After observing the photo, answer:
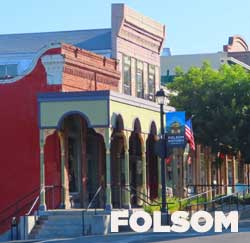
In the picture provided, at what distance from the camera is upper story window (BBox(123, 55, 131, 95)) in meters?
42.6

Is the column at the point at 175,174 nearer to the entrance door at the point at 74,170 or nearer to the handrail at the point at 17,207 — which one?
the entrance door at the point at 74,170

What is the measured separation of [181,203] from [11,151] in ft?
25.4

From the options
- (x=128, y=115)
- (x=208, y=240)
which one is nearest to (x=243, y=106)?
(x=128, y=115)

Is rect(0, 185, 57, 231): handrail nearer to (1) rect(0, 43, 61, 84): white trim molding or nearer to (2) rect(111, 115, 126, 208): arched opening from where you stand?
(2) rect(111, 115, 126, 208): arched opening

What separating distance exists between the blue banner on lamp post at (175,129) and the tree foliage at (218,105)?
9.34 meters

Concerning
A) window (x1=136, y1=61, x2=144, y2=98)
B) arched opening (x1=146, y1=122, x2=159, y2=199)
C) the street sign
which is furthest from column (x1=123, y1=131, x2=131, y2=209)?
window (x1=136, y1=61, x2=144, y2=98)

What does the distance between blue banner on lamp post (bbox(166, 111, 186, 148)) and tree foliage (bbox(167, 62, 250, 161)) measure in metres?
9.34

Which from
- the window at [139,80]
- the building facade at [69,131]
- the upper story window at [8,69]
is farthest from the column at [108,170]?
the upper story window at [8,69]

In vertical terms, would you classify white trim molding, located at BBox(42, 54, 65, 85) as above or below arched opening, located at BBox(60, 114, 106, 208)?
above

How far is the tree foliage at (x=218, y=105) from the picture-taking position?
46.1 meters

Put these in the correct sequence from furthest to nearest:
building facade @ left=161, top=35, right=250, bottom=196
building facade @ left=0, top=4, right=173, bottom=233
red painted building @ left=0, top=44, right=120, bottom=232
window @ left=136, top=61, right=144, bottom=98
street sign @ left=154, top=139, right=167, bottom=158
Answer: window @ left=136, top=61, right=144, bottom=98, building facade @ left=161, top=35, right=250, bottom=196, red painted building @ left=0, top=44, right=120, bottom=232, street sign @ left=154, top=139, right=167, bottom=158, building facade @ left=0, top=4, right=173, bottom=233

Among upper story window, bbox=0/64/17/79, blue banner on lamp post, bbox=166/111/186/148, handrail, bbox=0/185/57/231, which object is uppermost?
upper story window, bbox=0/64/17/79

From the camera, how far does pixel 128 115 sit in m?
34.2

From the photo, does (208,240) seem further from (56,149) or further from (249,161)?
(249,161)
